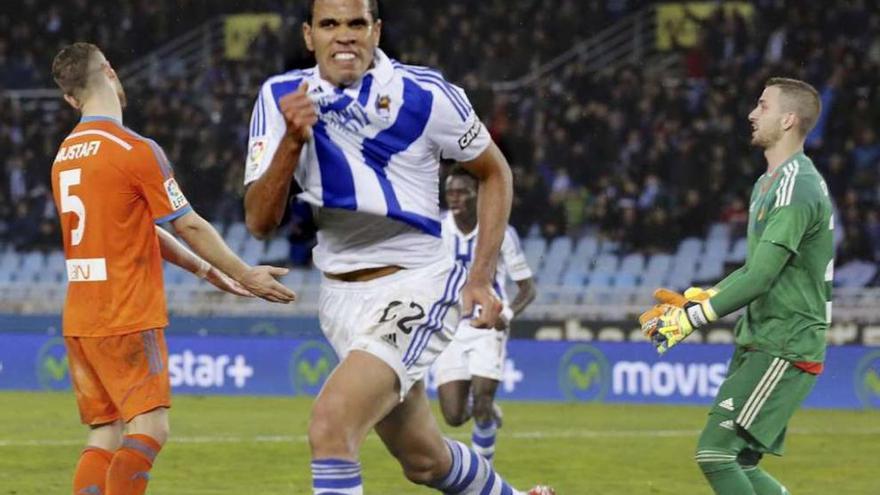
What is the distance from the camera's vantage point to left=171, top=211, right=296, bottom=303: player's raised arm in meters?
6.35

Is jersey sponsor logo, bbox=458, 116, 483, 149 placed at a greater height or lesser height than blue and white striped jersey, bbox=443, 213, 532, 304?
greater

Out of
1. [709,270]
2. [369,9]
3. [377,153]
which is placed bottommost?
[709,270]

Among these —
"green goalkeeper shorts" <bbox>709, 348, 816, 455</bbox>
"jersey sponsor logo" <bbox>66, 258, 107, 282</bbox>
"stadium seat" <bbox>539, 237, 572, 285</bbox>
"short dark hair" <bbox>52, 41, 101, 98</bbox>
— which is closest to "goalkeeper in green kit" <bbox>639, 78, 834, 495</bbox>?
"green goalkeeper shorts" <bbox>709, 348, 816, 455</bbox>

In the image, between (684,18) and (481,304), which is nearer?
(481,304)

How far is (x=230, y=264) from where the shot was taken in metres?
6.68

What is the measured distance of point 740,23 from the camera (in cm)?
2491

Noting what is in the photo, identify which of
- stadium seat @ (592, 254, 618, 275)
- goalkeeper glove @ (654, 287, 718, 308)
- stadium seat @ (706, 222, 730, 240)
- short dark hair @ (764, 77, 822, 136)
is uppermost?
short dark hair @ (764, 77, 822, 136)

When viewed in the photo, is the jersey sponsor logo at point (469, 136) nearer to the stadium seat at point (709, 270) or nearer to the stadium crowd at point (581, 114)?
the stadium seat at point (709, 270)

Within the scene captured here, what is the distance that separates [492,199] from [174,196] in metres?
1.48

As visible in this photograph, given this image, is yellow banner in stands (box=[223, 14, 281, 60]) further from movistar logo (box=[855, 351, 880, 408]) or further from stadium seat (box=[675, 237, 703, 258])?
movistar logo (box=[855, 351, 880, 408])

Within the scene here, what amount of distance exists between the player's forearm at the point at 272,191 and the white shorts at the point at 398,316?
1.81 ft

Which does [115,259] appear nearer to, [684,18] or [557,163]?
[557,163]

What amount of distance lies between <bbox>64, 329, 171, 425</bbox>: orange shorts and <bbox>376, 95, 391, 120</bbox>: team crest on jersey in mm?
1619

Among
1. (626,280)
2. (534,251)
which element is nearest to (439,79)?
(626,280)
